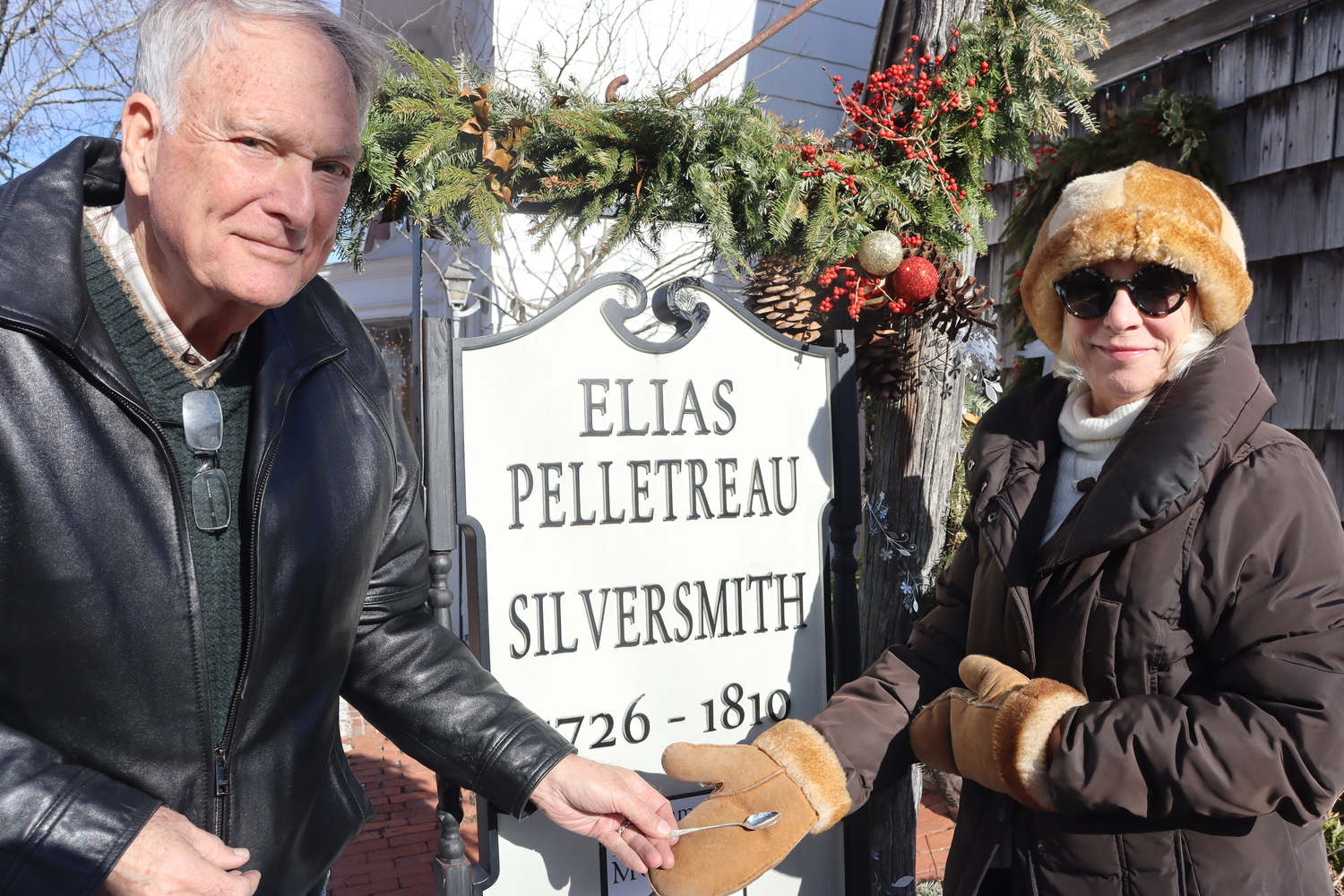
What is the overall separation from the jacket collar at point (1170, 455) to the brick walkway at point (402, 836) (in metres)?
2.52

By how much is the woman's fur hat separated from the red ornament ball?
505 mm

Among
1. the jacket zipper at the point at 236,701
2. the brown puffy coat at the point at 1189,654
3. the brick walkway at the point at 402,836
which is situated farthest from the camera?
the brick walkway at the point at 402,836

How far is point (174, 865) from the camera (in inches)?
42.1

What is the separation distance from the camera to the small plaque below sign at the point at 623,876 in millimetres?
1971

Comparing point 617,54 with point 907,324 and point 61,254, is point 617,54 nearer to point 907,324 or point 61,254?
point 907,324

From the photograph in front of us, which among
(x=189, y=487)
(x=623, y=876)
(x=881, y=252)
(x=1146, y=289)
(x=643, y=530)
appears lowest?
(x=623, y=876)

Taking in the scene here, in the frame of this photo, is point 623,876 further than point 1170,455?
Yes

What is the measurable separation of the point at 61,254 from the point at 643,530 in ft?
3.99

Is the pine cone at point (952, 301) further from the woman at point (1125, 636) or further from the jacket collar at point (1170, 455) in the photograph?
the jacket collar at point (1170, 455)

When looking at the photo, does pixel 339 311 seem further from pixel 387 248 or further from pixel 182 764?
pixel 387 248

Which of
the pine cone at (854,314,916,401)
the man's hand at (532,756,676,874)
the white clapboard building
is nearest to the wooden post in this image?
the pine cone at (854,314,916,401)

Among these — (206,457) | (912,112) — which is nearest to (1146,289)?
(912,112)

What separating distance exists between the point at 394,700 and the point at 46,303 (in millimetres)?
872

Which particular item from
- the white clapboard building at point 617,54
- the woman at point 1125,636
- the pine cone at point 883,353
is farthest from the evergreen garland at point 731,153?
the white clapboard building at point 617,54
